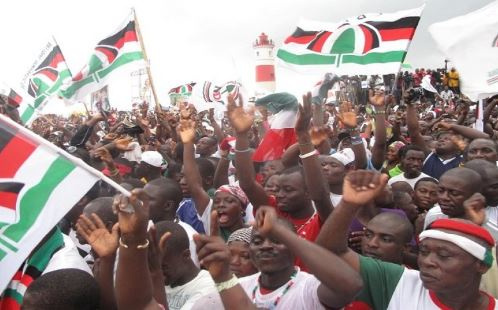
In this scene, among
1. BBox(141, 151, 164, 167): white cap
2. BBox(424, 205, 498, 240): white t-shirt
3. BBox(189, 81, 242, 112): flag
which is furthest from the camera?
BBox(189, 81, 242, 112): flag

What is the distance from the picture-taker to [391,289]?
2.51 m

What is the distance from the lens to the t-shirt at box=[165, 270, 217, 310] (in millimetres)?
2734

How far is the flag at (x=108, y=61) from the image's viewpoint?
6984 mm

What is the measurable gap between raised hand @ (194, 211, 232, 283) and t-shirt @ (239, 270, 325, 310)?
1.57 feet

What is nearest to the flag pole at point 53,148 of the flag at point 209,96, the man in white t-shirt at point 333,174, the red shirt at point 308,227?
the red shirt at point 308,227

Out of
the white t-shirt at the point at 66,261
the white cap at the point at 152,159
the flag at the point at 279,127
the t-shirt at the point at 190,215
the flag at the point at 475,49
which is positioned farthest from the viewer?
the white cap at the point at 152,159

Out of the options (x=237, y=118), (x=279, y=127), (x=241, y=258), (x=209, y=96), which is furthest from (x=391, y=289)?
(x=209, y=96)

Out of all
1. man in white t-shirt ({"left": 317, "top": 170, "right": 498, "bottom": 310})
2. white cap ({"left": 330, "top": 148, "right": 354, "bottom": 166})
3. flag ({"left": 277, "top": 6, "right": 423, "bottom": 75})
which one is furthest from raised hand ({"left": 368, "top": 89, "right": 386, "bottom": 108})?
man in white t-shirt ({"left": 317, "top": 170, "right": 498, "bottom": 310})

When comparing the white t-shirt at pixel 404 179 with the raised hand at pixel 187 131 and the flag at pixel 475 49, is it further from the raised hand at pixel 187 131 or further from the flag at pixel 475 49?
the raised hand at pixel 187 131

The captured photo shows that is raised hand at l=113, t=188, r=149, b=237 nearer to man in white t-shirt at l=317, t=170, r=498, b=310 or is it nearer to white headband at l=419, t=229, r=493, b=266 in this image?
man in white t-shirt at l=317, t=170, r=498, b=310

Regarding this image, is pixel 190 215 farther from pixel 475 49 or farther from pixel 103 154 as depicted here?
pixel 475 49

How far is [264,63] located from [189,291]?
3778 cm

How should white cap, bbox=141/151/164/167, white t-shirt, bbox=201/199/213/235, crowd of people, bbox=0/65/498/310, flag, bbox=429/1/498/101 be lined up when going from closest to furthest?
crowd of people, bbox=0/65/498/310 → white t-shirt, bbox=201/199/213/235 → flag, bbox=429/1/498/101 → white cap, bbox=141/151/164/167

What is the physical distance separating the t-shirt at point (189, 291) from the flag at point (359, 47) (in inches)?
142
